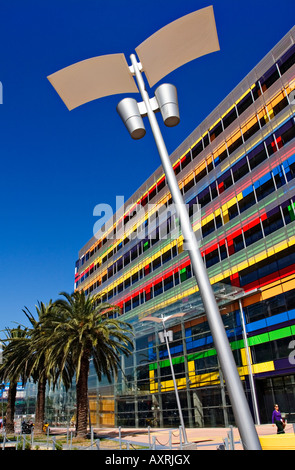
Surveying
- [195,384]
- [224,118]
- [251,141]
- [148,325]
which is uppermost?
[224,118]

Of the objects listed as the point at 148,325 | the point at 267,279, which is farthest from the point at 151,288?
the point at 267,279

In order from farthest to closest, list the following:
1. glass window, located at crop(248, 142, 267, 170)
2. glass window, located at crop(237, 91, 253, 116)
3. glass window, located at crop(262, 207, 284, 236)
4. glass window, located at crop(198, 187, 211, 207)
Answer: glass window, located at crop(198, 187, 211, 207) < glass window, located at crop(237, 91, 253, 116) < glass window, located at crop(248, 142, 267, 170) < glass window, located at crop(262, 207, 284, 236)

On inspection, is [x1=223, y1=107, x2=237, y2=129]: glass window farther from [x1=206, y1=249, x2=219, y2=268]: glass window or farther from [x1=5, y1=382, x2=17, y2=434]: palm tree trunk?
[x1=5, y1=382, x2=17, y2=434]: palm tree trunk

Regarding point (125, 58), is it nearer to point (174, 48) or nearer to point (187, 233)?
point (174, 48)

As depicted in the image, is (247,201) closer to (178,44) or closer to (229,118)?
(229,118)

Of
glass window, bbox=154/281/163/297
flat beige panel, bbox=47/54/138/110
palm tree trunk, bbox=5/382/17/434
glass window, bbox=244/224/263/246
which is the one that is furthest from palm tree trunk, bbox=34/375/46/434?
flat beige panel, bbox=47/54/138/110

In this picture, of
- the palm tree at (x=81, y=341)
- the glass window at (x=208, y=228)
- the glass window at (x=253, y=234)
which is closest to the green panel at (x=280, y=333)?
the glass window at (x=253, y=234)

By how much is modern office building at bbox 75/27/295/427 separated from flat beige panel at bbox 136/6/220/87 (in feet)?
67.3

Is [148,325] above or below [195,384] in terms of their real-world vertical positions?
above

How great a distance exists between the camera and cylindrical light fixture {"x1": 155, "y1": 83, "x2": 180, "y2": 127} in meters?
5.15

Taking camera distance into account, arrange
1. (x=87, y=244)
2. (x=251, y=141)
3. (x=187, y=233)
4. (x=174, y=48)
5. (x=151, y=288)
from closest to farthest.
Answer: (x=187, y=233)
(x=174, y=48)
(x=251, y=141)
(x=151, y=288)
(x=87, y=244)

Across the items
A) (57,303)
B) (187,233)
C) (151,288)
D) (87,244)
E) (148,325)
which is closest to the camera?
(187,233)

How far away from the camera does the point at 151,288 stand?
39.2 metres

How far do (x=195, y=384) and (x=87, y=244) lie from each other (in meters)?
39.8
